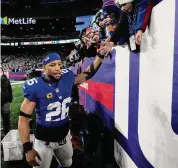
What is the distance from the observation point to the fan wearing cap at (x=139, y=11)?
217 centimetres

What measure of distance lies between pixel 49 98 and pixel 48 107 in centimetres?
9

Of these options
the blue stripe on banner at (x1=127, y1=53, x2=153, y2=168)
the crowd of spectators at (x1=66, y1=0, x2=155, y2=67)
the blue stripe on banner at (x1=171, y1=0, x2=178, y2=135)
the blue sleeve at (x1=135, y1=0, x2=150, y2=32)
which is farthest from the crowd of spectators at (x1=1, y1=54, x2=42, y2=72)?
the blue stripe on banner at (x1=171, y1=0, x2=178, y2=135)

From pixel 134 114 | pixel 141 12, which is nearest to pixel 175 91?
pixel 141 12

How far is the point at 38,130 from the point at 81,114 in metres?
1.64

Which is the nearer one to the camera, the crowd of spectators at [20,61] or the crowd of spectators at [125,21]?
the crowd of spectators at [125,21]

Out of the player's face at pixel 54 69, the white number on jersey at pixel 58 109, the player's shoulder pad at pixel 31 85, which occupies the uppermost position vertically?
the player's face at pixel 54 69

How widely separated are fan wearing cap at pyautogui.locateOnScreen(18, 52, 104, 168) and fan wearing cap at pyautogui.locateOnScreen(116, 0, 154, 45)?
0.59m

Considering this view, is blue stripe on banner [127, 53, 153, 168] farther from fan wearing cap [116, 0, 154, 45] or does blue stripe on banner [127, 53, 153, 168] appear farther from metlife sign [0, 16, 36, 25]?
metlife sign [0, 16, 36, 25]

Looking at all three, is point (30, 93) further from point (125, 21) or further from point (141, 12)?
point (141, 12)

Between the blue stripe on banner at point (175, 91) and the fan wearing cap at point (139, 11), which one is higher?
the fan wearing cap at point (139, 11)

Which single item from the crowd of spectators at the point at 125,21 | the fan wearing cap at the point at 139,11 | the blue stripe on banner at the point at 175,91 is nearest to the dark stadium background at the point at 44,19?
the crowd of spectators at the point at 125,21

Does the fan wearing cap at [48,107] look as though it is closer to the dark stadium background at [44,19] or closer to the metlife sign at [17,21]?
the dark stadium background at [44,19]

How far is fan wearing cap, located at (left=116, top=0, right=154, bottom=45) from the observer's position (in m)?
2.17

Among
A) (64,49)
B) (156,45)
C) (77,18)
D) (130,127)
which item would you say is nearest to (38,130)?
(130,127)
